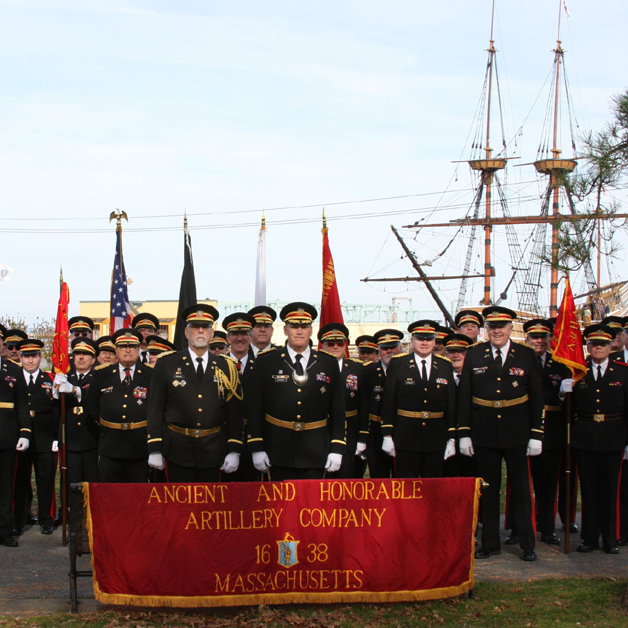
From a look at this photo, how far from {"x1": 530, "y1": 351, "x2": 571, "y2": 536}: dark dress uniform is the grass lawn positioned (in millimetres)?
2294

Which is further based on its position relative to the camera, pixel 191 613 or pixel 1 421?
pixel 1 421

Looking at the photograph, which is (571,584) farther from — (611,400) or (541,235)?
(541,235)

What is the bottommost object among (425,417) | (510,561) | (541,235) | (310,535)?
(510,561)

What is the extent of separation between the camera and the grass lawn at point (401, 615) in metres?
6.11

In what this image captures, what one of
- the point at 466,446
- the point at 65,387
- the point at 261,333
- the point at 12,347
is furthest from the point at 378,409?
the point at 12,347

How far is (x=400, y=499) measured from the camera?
6527 mm

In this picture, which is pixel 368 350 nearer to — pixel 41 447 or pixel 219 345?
pixel 219 345

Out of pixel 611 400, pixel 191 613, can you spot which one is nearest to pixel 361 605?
pixel 191 613

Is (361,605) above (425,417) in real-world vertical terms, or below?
below

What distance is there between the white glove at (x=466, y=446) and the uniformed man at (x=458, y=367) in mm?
923

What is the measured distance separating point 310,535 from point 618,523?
13.2 ft

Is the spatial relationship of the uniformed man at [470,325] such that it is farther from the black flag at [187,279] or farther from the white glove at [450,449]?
the black flag at [187,279]

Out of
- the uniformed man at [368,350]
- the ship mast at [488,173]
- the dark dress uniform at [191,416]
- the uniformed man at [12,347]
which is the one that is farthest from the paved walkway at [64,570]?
the ship mast at [488,173]

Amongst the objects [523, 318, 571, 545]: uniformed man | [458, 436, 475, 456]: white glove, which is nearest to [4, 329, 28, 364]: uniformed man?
[458, 436, 475, 456]: white glove
